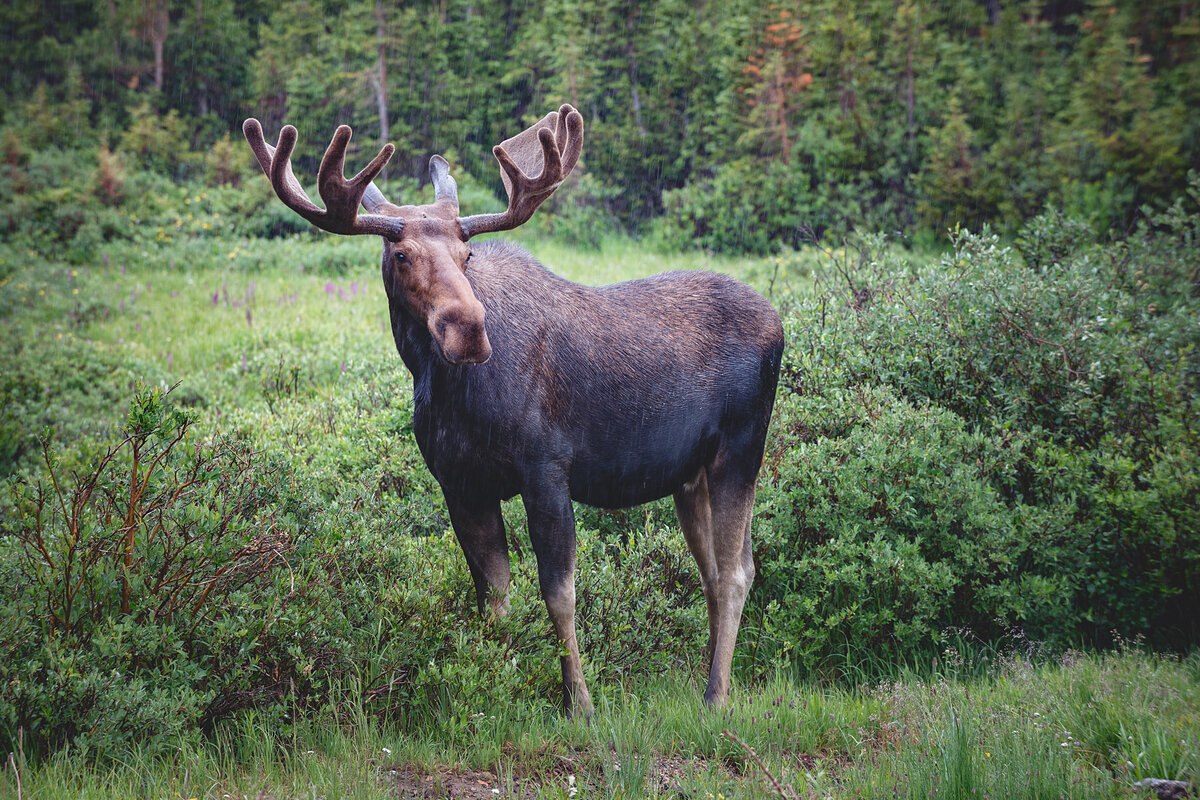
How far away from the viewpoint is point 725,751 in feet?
13.2

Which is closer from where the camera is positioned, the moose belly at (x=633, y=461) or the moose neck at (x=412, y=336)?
the moose neck at (x=412, y=336)

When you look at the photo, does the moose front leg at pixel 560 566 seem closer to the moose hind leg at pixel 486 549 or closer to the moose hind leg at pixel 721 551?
the moose hind leg at pixel 486 549

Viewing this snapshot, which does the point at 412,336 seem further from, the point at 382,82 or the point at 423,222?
the point at 382,82

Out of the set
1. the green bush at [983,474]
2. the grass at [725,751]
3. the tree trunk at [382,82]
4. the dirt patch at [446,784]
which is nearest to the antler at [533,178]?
the grass at [725,751]

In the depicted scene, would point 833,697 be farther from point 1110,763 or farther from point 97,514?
point 97,514

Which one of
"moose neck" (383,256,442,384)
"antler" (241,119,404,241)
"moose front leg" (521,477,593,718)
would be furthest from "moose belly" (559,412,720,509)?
"antler" (241,119,404,241)

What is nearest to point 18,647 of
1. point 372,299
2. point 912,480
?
point 912,480

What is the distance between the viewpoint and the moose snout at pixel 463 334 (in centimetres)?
353

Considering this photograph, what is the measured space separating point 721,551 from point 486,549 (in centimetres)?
127

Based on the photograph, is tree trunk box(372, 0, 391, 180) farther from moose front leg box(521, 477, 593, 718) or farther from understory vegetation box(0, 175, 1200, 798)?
moose front leg box(521, 477, 593, 718)

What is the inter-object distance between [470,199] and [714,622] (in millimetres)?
18304

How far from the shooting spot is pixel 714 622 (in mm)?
4859

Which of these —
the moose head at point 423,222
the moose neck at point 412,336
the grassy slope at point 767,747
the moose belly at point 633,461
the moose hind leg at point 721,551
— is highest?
the moose head at point 423,222

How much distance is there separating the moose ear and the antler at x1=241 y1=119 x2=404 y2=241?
34 cm
